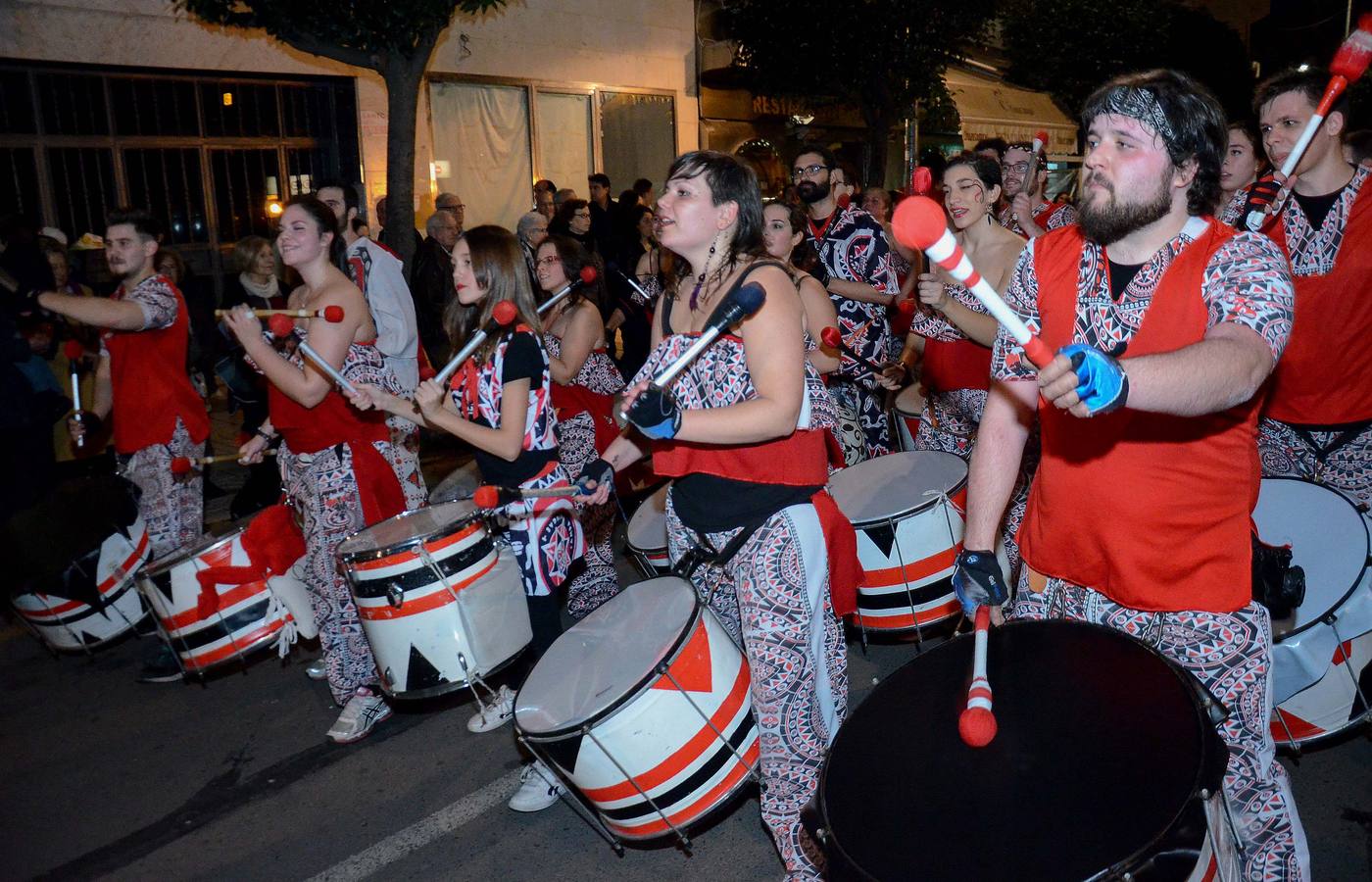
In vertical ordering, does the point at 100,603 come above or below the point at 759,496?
below

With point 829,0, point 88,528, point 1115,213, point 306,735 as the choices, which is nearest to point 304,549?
point 306,735

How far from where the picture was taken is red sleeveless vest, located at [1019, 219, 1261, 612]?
2.16 meters

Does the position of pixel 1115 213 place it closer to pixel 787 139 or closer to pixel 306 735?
pixel 306 735

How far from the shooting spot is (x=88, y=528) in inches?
193

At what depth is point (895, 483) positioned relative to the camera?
4.24 meters

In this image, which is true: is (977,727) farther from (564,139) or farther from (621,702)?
(564,139)

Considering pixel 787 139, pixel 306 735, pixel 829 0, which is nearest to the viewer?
pixel 306 735

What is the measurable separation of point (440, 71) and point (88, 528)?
32.7 ft

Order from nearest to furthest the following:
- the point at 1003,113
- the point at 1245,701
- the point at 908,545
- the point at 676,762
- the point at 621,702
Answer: the point at 1245,701 < the point at 621,702 < the point at 676,762 < the point at 908,545 < the point at 1003,113

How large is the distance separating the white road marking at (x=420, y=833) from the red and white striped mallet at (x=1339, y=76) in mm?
3252

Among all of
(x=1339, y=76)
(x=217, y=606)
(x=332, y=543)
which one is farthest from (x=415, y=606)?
(x=1339, y=76)

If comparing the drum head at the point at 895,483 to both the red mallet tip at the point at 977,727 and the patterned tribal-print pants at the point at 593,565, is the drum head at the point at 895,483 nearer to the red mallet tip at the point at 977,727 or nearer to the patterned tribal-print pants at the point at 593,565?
the patterned tribal-print pants at the point at 593,565

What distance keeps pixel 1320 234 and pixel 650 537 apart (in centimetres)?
270

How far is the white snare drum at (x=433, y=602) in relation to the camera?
358cm
